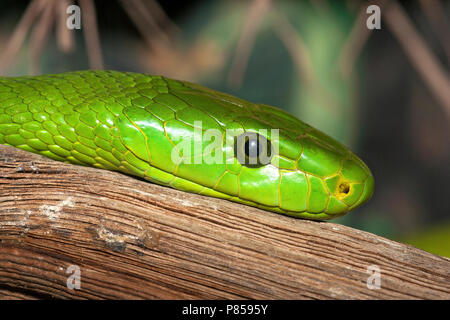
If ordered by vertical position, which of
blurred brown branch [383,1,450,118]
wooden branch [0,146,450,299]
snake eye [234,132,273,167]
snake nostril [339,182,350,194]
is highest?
blurred brown branch [383,1,450,118]

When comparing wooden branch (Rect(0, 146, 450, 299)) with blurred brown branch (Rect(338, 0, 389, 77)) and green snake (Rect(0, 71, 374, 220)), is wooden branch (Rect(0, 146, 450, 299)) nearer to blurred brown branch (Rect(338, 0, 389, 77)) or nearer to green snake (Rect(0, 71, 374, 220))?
green snake (Rect(0, 71, 374, 220))

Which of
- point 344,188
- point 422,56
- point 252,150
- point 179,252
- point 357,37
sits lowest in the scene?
point 179,252

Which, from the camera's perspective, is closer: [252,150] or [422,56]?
[252,150]

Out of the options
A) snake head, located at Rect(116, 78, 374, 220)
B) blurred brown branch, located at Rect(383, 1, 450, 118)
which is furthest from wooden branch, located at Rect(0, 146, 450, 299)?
blurred brown branch, located at Rect(383, 1, 450, 118)

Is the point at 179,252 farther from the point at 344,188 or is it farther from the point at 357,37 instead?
the point at 357,37

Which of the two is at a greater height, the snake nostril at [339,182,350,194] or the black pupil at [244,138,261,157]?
the black pupil at [244,138,261,157]

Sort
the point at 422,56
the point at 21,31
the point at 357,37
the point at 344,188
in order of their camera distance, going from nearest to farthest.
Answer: the point at 344,188
the point at 21,31
the point at 422,56
the point at 357,37

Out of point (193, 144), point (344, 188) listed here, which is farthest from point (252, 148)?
point (344, 188)

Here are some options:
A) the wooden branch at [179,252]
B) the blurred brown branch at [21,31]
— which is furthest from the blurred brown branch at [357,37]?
the blurred brown branch at [21,31]
